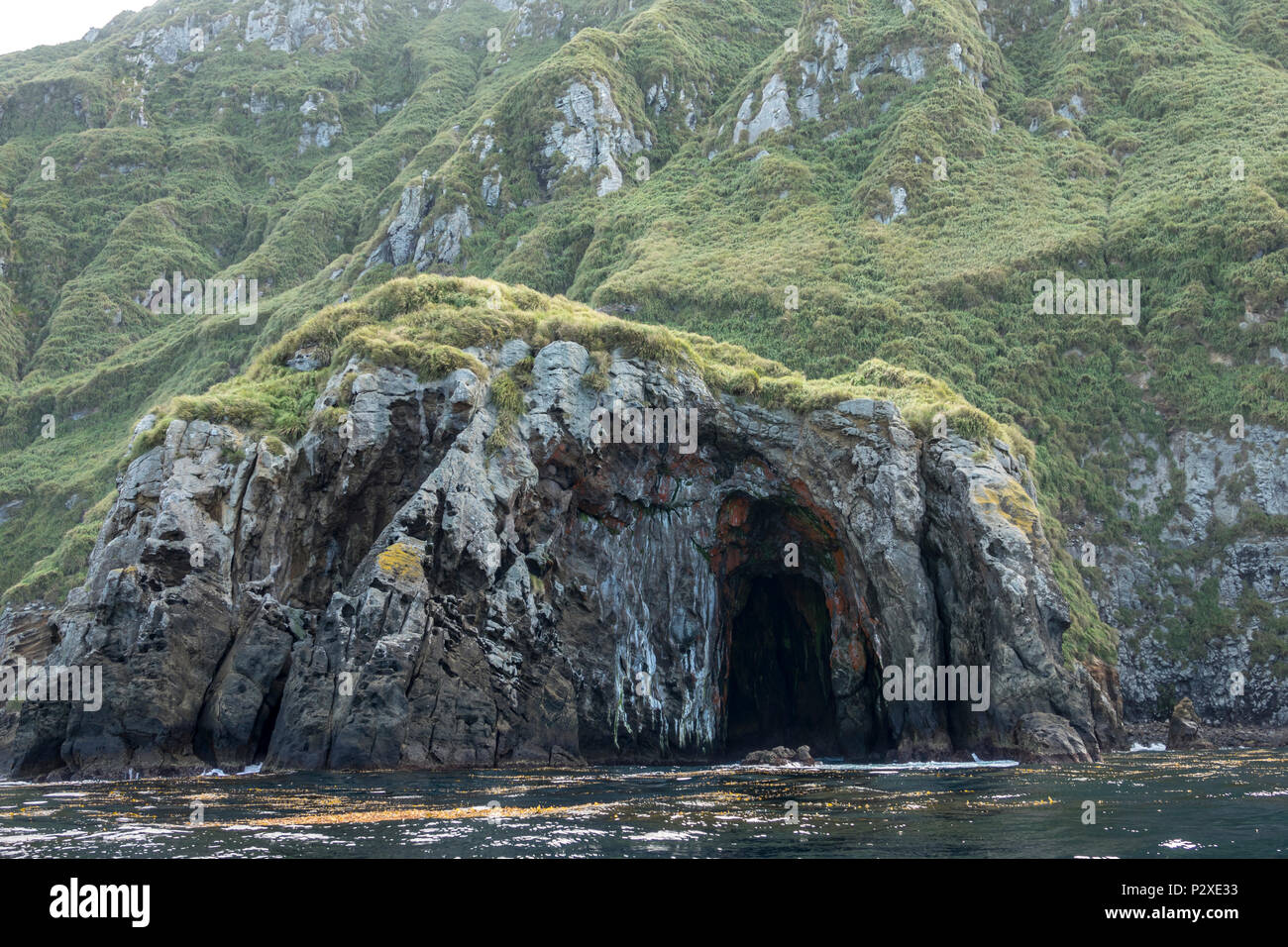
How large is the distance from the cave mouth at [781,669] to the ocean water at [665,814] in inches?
767

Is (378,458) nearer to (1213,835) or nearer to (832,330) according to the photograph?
(1213,835)

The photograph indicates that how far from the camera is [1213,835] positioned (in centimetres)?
1756

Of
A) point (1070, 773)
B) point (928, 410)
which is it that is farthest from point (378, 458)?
point (1070, 773)

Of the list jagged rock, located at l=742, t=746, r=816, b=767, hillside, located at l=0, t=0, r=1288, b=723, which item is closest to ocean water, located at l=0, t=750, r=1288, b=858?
jagged rock, located at l=742, t=746, r=816, b=767

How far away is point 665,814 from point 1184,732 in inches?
1394

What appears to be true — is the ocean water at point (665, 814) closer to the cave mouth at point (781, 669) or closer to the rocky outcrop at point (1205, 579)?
the cave mouth at point (781, 669)

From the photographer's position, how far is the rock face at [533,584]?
35.7 metres

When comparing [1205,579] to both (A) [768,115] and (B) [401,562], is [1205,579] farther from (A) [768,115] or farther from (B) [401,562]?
(A) [768,115]

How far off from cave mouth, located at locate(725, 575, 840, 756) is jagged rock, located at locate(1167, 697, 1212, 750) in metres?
16.3

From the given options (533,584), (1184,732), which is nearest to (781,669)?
(533,584)

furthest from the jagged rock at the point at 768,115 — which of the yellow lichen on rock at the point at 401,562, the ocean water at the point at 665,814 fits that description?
the ocean water at the point at 665,814

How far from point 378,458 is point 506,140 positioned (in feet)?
237

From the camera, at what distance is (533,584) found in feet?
137

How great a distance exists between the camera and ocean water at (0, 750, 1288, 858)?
1659 cm
